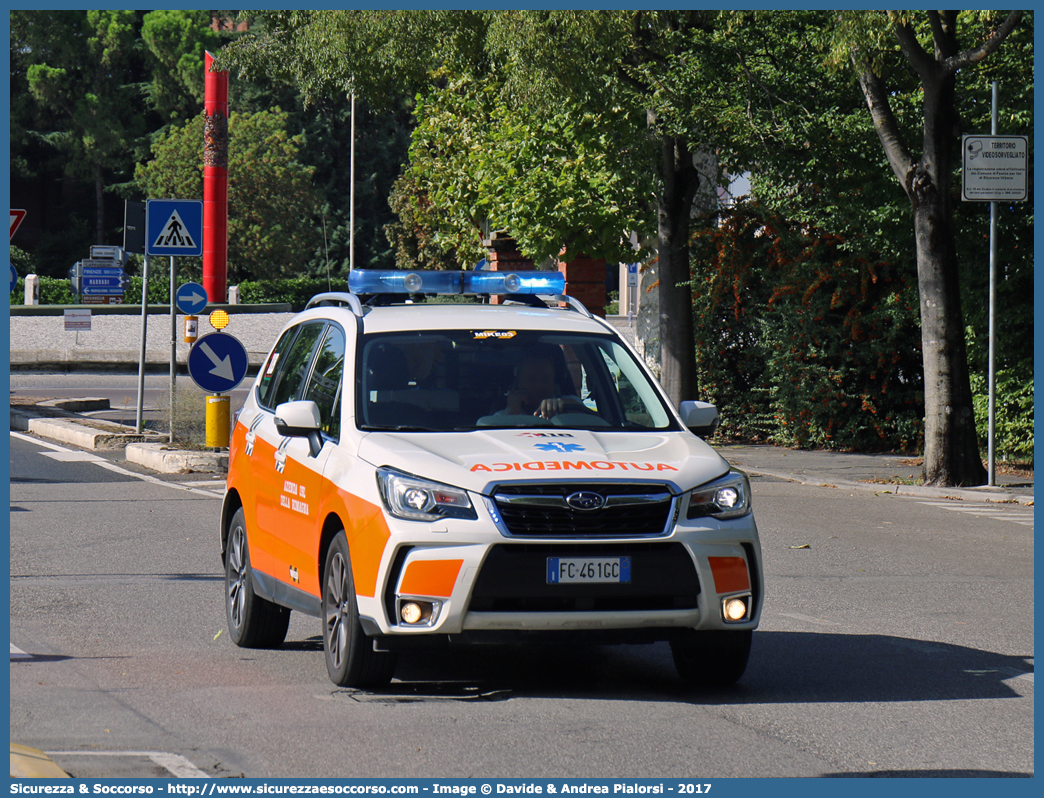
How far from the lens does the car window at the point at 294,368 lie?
7875mm

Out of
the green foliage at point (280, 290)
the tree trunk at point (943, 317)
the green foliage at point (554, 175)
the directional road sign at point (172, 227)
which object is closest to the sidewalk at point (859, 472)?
the tree trunk at point (943, 317)

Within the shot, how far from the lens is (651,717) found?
20.2 feet

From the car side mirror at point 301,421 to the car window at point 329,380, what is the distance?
3.1 inches

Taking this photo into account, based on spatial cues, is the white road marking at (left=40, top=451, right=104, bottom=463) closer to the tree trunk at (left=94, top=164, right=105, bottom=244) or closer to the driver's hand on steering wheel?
the driver's hand on steering wheel

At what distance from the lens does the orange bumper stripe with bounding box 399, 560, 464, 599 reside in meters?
6.12

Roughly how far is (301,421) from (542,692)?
1.64m

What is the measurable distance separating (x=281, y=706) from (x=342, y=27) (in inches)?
623

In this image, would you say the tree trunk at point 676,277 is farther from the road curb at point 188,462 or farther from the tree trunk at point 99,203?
the tree trunk at point 99,203

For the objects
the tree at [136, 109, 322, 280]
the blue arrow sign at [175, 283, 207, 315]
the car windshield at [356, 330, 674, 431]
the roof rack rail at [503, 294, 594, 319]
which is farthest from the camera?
the tree at [136, 109, 322, 280]

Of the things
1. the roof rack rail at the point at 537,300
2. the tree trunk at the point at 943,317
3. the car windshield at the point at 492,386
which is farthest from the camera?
the tree trunk at the point at 943,317

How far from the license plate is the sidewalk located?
10.3m

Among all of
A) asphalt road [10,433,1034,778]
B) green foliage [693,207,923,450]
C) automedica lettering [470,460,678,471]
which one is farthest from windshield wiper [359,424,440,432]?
green foliage [693,207,923,450]

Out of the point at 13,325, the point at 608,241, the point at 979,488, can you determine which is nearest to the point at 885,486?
the point at 979,488

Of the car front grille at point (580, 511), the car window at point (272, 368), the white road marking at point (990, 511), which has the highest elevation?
the car window at point (272, 368)
